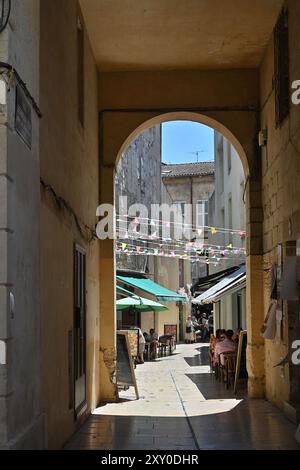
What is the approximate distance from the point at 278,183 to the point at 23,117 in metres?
5.84

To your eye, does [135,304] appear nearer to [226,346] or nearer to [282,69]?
[226,346]

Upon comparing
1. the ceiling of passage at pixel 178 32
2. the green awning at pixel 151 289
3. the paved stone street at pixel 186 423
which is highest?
the ceiling of passage at pixel 178 32

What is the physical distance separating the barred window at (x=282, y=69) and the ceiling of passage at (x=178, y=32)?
0.86 ft

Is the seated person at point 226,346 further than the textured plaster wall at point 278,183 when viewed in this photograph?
Yes

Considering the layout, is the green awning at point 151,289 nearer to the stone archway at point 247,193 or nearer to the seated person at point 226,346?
the seated person at point 226,346

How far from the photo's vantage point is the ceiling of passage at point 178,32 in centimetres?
1034

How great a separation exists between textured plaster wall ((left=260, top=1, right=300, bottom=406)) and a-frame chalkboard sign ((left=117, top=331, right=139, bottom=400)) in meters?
2.37

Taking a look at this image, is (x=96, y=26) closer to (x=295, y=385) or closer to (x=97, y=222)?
(x=97, y=222)

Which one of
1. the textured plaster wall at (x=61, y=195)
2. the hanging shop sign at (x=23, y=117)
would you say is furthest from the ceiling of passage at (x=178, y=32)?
the hanging shop sign at (x=23, y=117)

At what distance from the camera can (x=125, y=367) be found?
12609mm

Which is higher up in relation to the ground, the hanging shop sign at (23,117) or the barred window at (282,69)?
the barred window at (282,69)

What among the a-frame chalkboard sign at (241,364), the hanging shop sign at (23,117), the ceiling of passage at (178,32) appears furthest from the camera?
the a-frame chalkboard sign at (241,364)

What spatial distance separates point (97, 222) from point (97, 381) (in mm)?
2677
